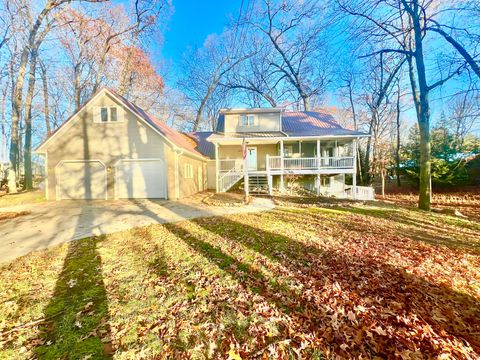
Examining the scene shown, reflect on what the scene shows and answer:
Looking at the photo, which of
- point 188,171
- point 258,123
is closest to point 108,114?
point 188,171

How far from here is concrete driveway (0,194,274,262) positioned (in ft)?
18.4

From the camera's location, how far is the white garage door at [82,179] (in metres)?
12.6

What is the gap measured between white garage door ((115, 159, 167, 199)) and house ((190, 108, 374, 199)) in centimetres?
399

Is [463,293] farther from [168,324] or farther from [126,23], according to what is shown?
[126,23]

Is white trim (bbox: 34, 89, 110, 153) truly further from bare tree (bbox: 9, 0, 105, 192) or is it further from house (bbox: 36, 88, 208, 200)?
bare tree (bbox: 9, 0, 105, 192)

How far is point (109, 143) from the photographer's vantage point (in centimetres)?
1257

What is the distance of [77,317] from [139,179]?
10.8 meters

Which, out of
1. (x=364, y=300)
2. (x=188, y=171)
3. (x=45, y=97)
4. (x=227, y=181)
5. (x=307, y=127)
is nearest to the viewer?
(x=364, y=300)

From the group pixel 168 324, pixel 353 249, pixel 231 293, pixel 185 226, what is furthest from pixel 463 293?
pixel 185 226

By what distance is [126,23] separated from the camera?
17953 mm

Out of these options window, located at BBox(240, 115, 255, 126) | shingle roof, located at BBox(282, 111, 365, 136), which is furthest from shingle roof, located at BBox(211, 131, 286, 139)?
shingle roof, located at BBox(282, 111, 365, 136)

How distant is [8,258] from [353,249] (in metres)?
7.32

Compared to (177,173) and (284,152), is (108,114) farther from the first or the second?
(284,152)

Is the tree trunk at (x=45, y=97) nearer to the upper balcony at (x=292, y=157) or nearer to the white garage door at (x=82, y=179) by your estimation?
the white garage door at (x=82, y=179)
